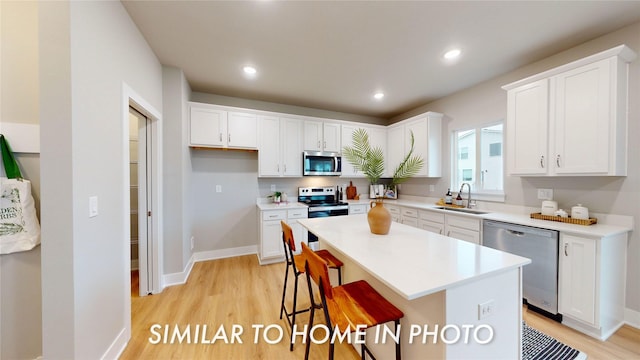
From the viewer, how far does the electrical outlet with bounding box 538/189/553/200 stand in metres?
2.52

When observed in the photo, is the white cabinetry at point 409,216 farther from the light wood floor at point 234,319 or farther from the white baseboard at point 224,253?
the white baseboard at point 224,253

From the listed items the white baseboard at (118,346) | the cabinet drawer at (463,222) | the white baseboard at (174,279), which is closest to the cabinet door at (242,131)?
the white baseboard at (174,279)

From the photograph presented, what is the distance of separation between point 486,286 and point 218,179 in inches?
146

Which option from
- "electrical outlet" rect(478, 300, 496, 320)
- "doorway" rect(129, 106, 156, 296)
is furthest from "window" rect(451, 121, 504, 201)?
"doorway" rect(129, 106, 156, 296)

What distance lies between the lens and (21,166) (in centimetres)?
145

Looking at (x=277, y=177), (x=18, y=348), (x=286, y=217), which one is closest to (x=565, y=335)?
(x=286, y=217)

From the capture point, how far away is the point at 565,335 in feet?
6.25

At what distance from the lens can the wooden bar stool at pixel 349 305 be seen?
1128 millimetres

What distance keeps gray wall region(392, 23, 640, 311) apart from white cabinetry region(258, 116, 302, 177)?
9.05ft

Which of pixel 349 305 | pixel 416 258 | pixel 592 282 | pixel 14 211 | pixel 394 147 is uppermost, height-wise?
pixel 394 147

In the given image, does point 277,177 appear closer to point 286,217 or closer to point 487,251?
point 286,217

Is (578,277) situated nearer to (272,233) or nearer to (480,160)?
(480,160)

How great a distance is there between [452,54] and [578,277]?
245cm

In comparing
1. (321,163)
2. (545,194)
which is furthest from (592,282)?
(321,163)
